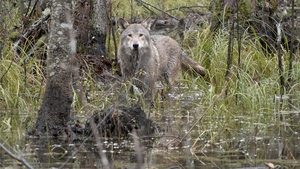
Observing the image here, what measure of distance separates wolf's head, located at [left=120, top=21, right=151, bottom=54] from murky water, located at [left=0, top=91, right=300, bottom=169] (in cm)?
291

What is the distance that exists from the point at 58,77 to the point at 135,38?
153 inches

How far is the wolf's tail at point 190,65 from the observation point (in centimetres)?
1327

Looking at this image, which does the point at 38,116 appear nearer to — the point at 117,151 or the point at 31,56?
the point at 117,151

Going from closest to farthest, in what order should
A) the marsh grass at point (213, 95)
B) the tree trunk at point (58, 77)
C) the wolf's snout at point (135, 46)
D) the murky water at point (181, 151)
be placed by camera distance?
the murky water at point (181, 151), the tree trunk at point (58, 77), the marsh grass at point (213, 95), the wolf's snout at point (135, 46)

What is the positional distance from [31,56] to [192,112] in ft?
10.7

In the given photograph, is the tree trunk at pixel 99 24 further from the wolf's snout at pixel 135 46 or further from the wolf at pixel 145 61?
the wolf's snout at pixel 135 46

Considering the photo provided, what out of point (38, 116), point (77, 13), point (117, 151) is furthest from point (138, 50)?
point (117, 151)

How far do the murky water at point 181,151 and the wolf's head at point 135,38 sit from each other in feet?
9.56

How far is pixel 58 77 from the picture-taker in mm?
9078

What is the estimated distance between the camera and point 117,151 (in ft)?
27.6

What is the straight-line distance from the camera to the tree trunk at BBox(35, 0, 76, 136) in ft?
28.9

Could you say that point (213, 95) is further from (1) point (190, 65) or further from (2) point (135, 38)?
(1) point (190, 65)

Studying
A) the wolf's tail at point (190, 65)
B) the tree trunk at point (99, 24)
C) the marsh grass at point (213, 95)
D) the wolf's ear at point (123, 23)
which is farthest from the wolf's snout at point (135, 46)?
the tree trunk at point (99, 24)

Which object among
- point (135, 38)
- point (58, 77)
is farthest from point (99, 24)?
point (58, 77)
